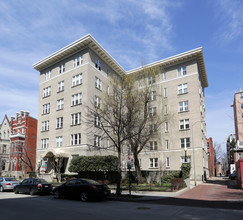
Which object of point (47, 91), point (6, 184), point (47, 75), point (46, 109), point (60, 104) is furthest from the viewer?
point (47, 75)

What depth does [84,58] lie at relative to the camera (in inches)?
1412

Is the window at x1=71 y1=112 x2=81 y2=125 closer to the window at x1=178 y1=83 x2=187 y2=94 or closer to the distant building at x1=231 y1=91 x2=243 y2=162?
the window at x1=178 y1=83 x2=187 y2=94

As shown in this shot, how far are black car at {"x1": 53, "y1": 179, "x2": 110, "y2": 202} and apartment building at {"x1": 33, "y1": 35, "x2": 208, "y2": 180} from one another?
50.8ft

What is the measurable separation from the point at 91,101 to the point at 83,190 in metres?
19.8

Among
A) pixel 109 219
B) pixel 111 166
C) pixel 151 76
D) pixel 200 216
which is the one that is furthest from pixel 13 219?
pixel 151 76

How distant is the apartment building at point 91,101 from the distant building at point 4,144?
16.1m

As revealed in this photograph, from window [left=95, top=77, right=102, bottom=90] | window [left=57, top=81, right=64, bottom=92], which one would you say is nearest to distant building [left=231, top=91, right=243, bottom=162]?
window [left=95, top=77, right=102, bottom=90]

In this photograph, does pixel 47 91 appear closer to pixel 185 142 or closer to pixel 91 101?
pixel 91 101

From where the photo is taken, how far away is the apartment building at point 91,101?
3462 cm

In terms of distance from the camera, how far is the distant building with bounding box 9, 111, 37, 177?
4659 cm

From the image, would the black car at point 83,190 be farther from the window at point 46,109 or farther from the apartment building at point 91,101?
the window at point 46,109

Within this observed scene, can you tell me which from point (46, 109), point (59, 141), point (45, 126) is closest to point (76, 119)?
point (59, 141)

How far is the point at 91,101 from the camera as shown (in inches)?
1351

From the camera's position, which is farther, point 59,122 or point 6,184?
point 59,122
